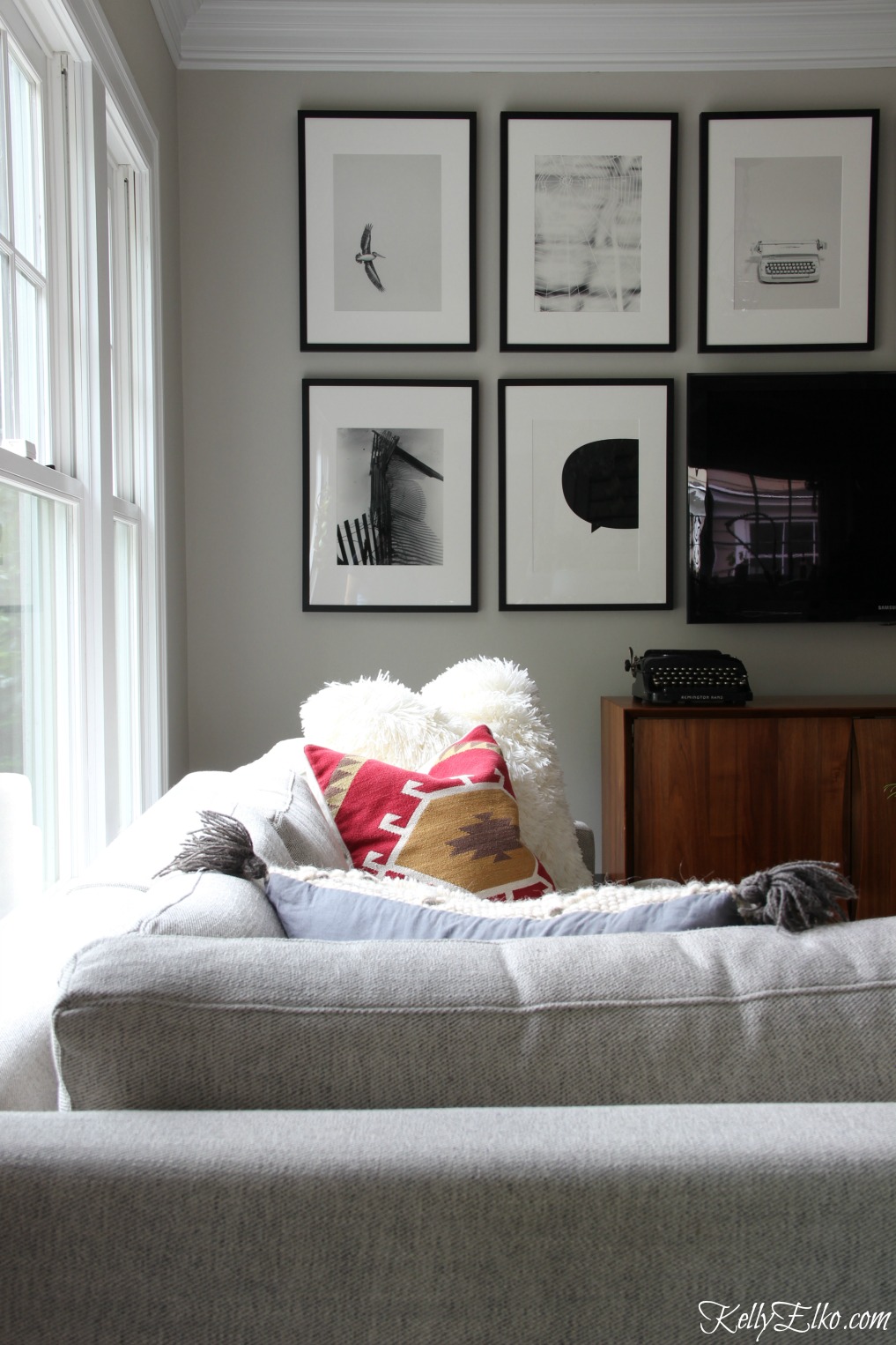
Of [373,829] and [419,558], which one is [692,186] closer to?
[419,558]

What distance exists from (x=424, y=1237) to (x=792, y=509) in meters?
2.90

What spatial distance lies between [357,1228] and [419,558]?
2620mm

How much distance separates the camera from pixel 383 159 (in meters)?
3.00

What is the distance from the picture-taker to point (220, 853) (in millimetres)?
970

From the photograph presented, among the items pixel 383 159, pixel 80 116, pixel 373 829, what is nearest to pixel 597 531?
pixel 383 159

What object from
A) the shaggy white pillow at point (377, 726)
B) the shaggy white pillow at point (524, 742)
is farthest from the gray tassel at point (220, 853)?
the shaggy white pillow at point (524, 742)

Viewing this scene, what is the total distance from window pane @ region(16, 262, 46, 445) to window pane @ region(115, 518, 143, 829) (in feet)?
1.90

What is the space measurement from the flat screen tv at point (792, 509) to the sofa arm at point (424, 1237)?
2.65 metres

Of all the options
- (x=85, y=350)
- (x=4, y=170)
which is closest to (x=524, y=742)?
(x=85, y=350)

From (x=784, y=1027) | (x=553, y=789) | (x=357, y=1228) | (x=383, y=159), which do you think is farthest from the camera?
(x=383, y=159)

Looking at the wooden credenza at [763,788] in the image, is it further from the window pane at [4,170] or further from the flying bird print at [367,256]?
the window pane at [4,170]

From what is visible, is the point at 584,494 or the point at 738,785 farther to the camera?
the point at 584,494

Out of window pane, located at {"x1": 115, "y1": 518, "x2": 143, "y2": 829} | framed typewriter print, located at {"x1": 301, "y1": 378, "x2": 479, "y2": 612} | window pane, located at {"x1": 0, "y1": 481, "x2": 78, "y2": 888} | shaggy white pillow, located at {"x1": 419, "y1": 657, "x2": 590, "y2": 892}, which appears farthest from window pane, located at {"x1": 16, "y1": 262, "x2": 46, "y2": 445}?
framed typewriter print, located at {"x1": 301, "y1": 378, "x2": 479, "y2": 612}

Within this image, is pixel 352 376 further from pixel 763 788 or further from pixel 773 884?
pixel 773 884
